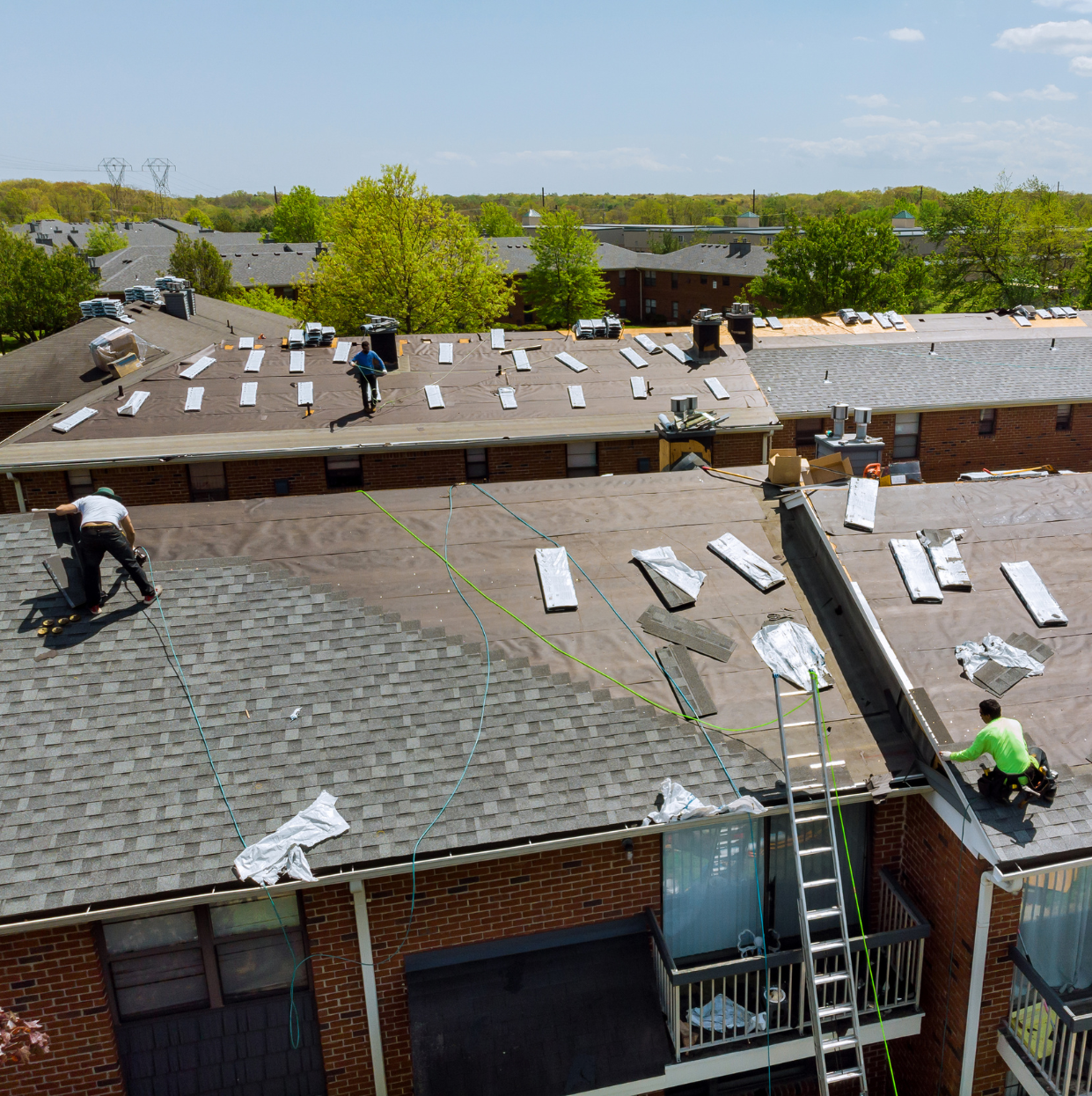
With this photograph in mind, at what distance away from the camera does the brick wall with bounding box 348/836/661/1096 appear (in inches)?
314

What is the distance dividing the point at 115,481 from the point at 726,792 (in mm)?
15827

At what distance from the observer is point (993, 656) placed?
9.17 meters

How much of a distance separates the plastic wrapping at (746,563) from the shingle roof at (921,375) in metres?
13.8

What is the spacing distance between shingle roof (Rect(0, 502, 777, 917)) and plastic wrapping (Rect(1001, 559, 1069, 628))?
13.1ft

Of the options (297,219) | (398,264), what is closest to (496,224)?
(297,219)

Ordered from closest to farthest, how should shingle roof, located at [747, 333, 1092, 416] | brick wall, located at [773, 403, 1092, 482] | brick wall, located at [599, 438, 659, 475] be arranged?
1. brick wall, located at [599, 438, 659, 475]
2. shingle roof, located at [747, 333, 1092, 416]
3. brick wall, located at [773, 403, 1092, 482]

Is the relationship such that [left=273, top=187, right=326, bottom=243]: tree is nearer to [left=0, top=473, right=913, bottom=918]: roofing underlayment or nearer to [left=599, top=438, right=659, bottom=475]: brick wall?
[left=599, top=438, right=659, bottom=475]: brick wall

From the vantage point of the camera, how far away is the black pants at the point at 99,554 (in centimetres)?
941

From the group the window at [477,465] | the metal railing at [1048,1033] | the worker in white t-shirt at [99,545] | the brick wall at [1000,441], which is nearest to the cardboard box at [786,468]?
the metal railing at [1048,1033]

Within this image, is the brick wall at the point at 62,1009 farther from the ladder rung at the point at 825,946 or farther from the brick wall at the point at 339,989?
the ladder rung at the point at 825,946

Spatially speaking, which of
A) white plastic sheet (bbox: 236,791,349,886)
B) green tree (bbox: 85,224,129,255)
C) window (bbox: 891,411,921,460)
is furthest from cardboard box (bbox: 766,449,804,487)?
green tree (bbox: 85,224,129,255)

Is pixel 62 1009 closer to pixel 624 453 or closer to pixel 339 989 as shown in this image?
pixel 339 989

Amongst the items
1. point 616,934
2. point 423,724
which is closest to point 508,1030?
point 616,934

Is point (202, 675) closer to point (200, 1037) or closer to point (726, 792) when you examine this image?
point (200, 1037)
